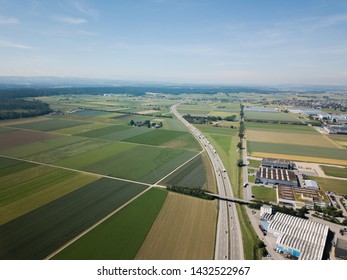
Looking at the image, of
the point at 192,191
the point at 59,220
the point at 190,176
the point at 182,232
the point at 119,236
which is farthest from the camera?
the point at 190,176

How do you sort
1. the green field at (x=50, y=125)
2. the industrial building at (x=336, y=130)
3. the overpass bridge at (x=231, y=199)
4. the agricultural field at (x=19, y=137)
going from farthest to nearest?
the industrial building at (x=336, y=130) < the green field at (x=50, y=125) < the agricultural field at (x=19, y=137) < the overpass bridge at (x=231, y=199)

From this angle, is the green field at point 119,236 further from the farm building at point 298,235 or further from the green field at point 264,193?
the green field at point 264,193

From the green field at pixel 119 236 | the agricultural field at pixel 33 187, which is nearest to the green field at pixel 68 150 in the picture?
the agricultural field at pixel 33 187

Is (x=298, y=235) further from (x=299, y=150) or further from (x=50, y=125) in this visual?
(x=50, y=125)

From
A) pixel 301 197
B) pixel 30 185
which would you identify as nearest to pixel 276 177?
pixel 301 197

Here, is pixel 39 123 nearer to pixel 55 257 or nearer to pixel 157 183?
pixel 157 183

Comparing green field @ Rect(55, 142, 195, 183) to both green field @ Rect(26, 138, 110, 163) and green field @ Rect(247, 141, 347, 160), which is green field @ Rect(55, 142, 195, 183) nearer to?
green field @ Rect(26, 138, 110, 163)
